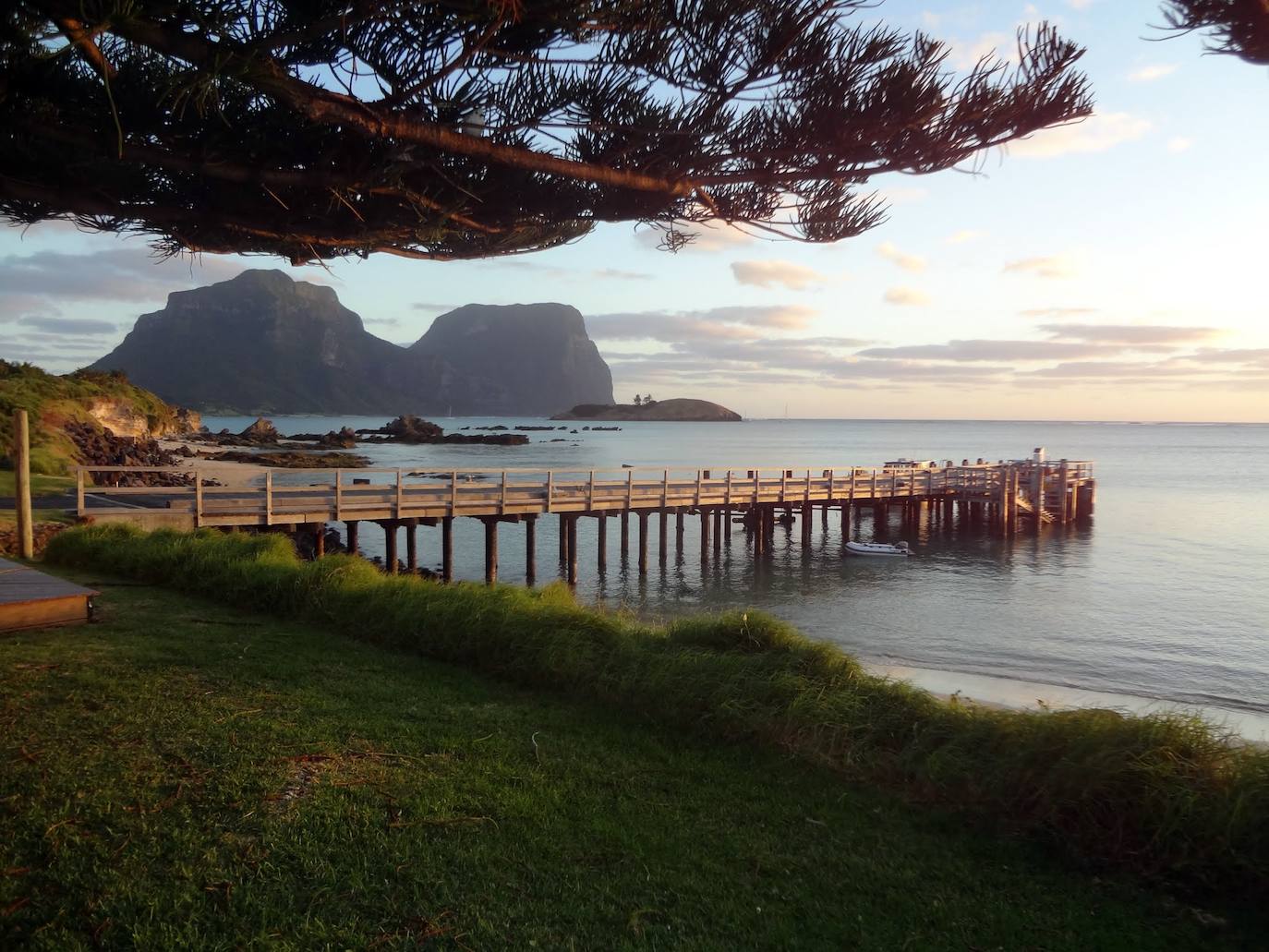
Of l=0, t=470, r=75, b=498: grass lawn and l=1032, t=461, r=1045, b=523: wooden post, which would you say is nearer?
l=0, t=470, r=75, b=498: grass lawn

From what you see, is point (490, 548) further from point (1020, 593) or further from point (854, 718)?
point (854, 718)

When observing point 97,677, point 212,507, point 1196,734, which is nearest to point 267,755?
point 97,677

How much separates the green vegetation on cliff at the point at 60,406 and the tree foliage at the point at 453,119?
64.9ft

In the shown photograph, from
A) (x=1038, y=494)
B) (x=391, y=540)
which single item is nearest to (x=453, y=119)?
(x=391, y=540)

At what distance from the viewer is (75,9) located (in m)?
3.39

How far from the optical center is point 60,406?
36375mm

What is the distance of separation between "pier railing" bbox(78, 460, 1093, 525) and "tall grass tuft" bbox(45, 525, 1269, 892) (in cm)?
915

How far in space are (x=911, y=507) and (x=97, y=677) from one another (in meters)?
35.0

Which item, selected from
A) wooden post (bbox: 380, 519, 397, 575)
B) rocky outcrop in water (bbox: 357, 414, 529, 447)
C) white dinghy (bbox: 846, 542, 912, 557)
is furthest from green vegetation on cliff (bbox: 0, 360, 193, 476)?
rocky outcrop in water (bbox: 357, 414, 529, 447)

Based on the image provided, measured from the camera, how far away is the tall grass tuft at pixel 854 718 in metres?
5.00

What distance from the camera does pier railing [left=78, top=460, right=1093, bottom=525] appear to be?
19656 mm

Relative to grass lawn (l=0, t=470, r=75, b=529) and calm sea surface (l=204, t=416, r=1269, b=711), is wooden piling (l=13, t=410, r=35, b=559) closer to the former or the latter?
grass lawn (l=0, t=470, r=75, b=529)

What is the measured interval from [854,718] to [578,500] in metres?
19.8

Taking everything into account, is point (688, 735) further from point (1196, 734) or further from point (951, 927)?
point (1196, 734)
